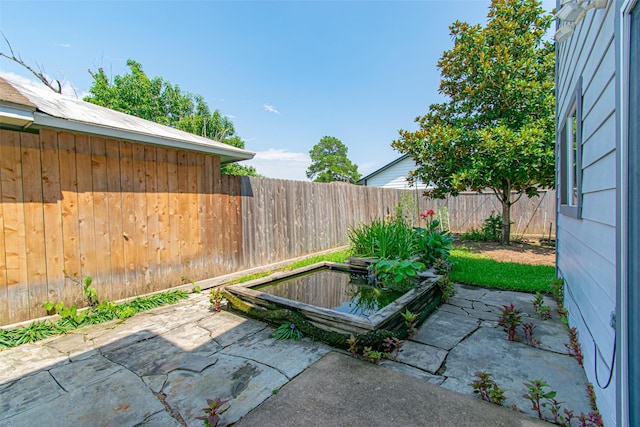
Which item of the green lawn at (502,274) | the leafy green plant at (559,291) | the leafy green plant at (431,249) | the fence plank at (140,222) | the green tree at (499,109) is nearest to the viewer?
the leafy green plant at (559,291)

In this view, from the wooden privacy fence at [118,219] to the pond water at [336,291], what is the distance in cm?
119

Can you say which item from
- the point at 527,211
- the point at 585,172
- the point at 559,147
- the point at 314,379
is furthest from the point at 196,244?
the point at 527,211

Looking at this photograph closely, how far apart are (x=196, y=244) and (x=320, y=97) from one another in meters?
13.2

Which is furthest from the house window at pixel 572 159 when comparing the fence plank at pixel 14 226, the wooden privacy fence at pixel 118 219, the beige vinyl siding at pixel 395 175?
the beige vinyl siding at pixel 395 175

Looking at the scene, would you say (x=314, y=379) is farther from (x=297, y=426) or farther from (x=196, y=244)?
(x=196, y=244)

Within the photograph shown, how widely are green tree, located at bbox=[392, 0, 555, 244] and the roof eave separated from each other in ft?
15.7

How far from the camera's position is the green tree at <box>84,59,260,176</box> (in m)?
14.3

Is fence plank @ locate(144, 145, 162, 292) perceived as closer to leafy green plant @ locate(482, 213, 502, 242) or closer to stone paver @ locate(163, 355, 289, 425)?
stone paver @ locate(163, 355, 289, 425)

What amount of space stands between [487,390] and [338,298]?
5.88 ft

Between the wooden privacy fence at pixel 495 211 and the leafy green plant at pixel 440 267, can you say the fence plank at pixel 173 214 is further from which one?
the wooden privacy fence at pixel 495 211

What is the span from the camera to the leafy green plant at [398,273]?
3352 millimetres

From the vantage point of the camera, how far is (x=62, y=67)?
11336 mm

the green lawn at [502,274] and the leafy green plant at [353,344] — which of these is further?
the green lawn at [502,274]

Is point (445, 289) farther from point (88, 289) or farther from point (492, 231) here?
point (492, 231)
